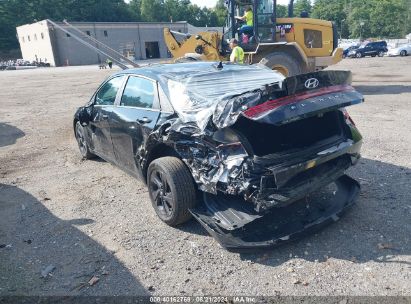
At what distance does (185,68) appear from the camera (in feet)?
15.6

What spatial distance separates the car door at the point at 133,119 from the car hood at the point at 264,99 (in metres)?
0.32

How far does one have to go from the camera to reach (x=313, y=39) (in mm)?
12445

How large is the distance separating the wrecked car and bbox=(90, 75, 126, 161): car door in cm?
53

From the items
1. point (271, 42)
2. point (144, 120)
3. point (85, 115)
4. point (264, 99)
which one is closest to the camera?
point (264, 99)

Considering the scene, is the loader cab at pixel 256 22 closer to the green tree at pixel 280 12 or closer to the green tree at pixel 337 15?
the green tree at pixel 280 12

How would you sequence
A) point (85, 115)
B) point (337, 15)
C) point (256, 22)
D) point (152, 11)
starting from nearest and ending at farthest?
point (85, 115) → point (256, 22) → point (152, 11) → point (337, 15)

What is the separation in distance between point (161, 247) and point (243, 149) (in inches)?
52.4

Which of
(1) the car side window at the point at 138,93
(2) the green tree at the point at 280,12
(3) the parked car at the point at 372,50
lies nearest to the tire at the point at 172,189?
(1) the car side window at the point at 138,93

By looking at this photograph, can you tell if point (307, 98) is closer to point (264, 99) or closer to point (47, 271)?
point (264, 99)

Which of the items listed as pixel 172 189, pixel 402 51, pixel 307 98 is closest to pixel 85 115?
pixel 172 189

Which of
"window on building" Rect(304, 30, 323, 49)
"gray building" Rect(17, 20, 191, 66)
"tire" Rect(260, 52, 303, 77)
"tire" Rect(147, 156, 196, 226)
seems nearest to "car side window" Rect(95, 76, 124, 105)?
"tire" Rect(147, 156, 196, 226)

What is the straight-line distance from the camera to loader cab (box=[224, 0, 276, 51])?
11391 millimetres

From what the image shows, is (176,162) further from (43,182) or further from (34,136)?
(34,136)

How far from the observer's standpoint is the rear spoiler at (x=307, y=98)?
3.13 metres
